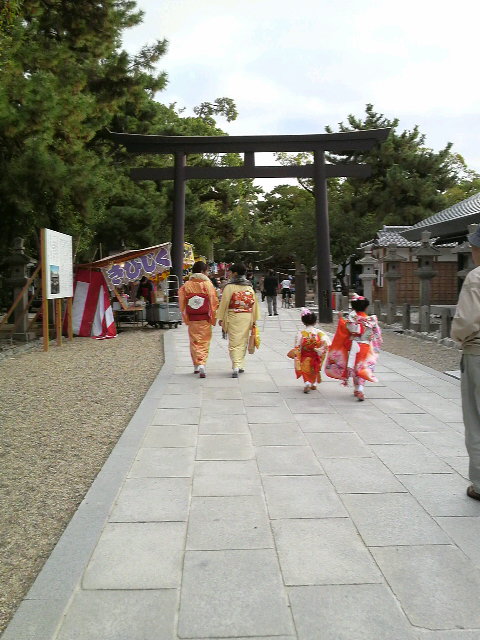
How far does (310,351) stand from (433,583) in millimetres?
4218

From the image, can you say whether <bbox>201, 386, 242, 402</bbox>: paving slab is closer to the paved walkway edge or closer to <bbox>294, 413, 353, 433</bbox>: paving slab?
<bbox>294, 413, 353, 433</bbox>: paving slab

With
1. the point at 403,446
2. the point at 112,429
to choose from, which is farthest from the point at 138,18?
the point at 403,446

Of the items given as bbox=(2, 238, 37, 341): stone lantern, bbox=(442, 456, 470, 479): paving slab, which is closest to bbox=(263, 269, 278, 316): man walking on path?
bbox=(2, 238, 37, 341): stone lantern

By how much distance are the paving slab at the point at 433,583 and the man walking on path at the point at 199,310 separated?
5135 mm

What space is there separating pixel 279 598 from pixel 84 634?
0.74 metres

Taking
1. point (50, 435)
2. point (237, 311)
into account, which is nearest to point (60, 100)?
point (237, 311)

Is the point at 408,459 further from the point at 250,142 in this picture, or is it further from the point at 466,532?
the point at 250,142

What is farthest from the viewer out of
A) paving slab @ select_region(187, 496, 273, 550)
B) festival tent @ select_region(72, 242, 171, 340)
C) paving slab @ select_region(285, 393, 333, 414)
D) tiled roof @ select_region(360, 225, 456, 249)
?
tiled roof @ select_region(360, 225, 456, 249)

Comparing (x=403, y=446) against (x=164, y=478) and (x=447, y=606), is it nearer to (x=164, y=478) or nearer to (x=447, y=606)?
(x=164, y=478)

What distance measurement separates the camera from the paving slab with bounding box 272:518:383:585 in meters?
2.60

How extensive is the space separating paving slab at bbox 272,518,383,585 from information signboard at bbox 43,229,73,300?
7.53 metres

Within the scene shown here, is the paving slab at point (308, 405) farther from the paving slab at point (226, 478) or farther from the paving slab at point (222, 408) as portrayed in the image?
the paving slab at point (226, 478)

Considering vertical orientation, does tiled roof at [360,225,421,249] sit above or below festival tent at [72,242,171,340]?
above

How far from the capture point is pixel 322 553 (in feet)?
9.27
